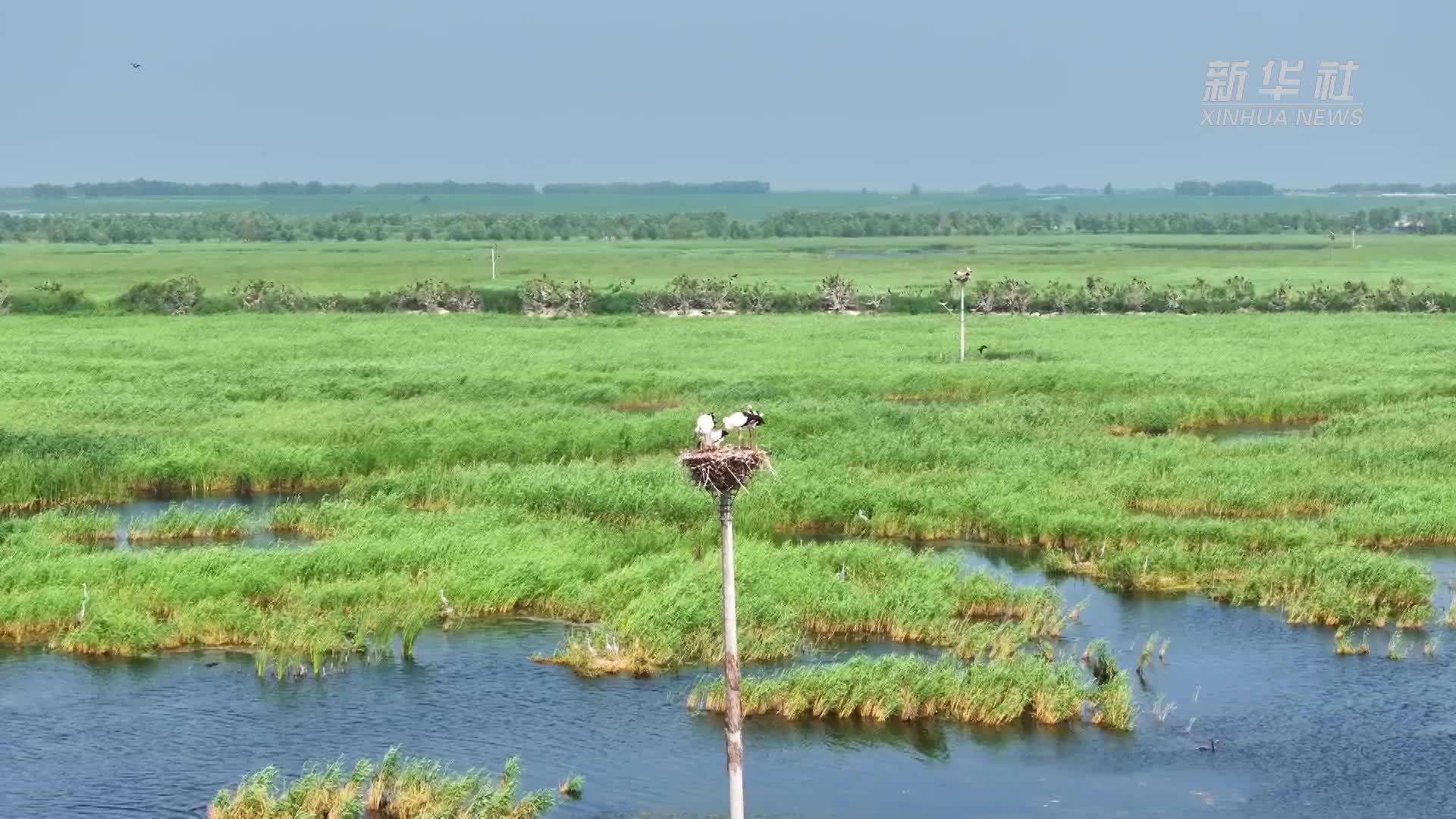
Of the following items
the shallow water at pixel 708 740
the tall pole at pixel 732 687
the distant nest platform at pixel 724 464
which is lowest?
the shallow water at pixel 708 740

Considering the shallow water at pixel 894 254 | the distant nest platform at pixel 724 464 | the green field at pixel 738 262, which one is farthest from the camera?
the shallow water at pixel 894 254

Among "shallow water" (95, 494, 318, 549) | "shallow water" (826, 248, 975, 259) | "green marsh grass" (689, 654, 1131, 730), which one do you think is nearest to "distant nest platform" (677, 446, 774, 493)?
"green marsh grass" (689, 654, 1131, 730)

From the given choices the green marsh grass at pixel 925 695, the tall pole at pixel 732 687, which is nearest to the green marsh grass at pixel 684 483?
→ the green marsh grass at pixel 925 695

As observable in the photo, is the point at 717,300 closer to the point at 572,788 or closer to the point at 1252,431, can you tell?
the point at 1252,431

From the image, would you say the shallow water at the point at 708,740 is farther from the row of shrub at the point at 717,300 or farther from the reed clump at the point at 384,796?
the row of shrub at the point at 717,300

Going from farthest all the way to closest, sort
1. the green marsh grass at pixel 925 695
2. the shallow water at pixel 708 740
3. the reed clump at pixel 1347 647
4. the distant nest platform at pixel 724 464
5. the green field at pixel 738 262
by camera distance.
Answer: the green field at pixel 738 262 → the reed clump at pixel 1347 647 → the green marsh grass at pixel 925 695 → the shallow water at pixel 708 740 → the distant nest platform at pixel 724 464

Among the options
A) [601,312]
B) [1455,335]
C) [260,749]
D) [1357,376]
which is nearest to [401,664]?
[260,749]

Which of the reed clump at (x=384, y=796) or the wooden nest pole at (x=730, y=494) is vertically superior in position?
the wooden nest pole at (x=730, y=494)
